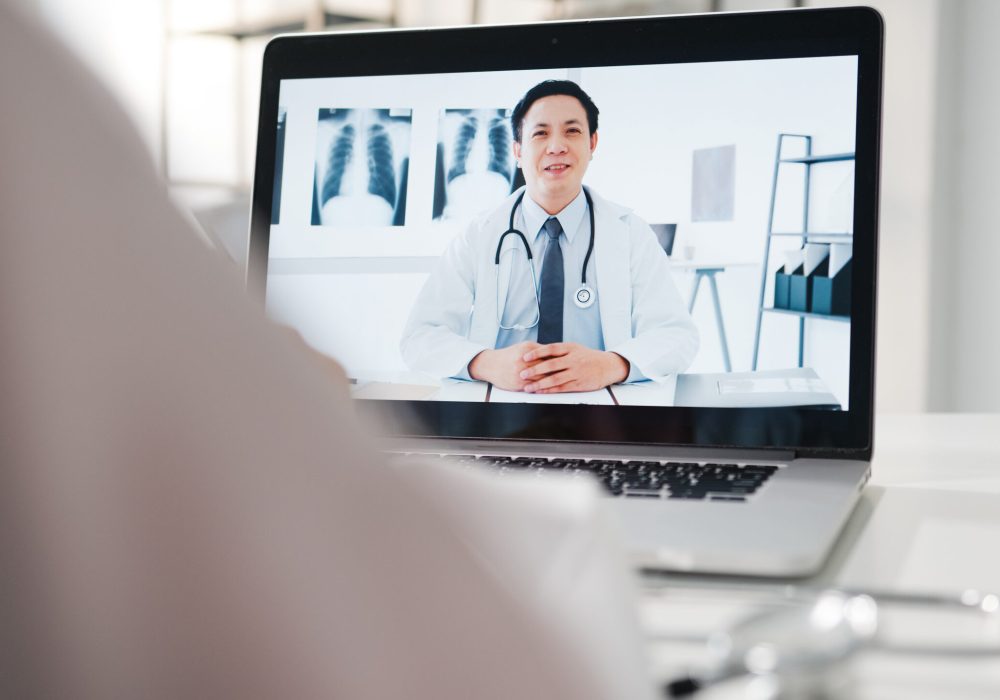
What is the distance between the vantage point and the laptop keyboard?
1.47 ft

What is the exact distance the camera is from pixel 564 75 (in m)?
0.66

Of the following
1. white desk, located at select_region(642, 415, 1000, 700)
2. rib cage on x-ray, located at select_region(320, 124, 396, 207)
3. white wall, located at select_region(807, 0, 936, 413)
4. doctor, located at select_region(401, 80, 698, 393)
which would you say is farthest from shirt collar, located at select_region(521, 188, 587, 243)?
white wall, located at select_region(807, 0, 936, 413)

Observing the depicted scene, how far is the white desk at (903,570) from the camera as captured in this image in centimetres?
23

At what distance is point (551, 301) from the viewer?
2.08 ft

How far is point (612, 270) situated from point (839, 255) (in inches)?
5.7

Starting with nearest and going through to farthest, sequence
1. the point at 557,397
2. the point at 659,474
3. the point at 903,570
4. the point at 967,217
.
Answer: the point at 903,570, the point at 659,474, the point at 557,397, the point at 967,217

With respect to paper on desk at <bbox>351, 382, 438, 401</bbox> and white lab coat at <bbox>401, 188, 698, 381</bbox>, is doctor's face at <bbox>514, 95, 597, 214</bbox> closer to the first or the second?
white lab coat at <bbox>401, 188, 698, 381</bbox>

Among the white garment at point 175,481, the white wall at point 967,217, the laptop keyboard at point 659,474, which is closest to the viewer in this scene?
the white garment at point 175,481

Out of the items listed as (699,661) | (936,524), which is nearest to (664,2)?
(936,524)

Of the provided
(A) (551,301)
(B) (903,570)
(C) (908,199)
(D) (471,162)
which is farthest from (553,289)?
(C) (908,199)

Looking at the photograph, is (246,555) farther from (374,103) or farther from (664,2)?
(664,2)

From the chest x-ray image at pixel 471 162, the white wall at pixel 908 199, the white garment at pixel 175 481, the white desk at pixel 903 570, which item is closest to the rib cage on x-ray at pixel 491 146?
the chest x-ray image at pixel 471 162

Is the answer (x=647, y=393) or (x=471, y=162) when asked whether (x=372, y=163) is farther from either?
(x=647, y=393)

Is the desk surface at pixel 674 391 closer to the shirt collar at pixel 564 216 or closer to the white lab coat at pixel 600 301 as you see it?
the white lab coat at pixel 600 301
